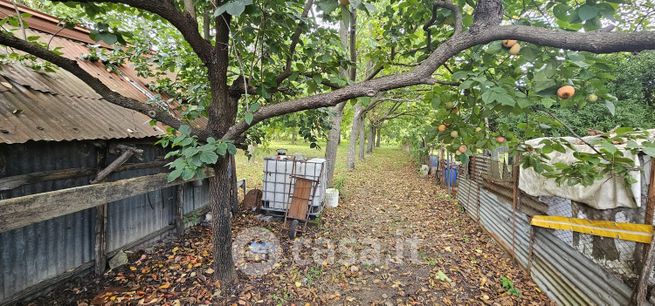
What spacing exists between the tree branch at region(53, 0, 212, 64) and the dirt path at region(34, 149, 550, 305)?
3.35m

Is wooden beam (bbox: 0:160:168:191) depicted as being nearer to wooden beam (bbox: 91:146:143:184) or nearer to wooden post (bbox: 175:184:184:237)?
wooden beam (bbox: 91:146:143:184)

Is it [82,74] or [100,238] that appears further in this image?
[100,238]

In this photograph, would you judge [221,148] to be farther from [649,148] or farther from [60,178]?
[649,148]

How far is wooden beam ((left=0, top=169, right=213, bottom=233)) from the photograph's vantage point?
2473 millimetres

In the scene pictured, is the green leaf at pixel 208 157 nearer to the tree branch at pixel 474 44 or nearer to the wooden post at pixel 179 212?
the tree branch at pixel 474 44

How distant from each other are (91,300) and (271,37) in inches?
168

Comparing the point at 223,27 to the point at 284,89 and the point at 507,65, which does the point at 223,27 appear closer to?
the point at 284,89

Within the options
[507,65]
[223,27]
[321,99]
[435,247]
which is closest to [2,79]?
[223,27]

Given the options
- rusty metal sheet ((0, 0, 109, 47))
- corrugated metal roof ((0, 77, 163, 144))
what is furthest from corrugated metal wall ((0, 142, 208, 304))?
rusty metal sheet ((0, 0, 109, 47))

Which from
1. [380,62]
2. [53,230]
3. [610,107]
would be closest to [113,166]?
[53,230]

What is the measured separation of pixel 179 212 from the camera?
6.13m

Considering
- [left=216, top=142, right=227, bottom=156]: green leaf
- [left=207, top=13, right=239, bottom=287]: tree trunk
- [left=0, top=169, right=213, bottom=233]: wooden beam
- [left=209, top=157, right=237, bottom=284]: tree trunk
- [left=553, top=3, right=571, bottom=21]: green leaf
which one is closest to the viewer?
[left=553, top=3, right=571, bottom=21]: green leaf

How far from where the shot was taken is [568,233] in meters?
4.53

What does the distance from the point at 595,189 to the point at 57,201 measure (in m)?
6.93
